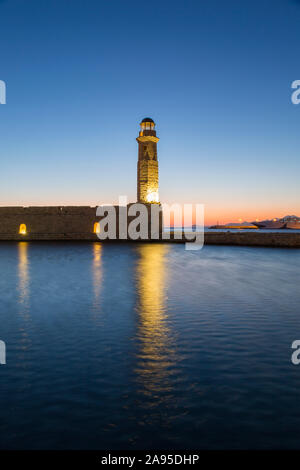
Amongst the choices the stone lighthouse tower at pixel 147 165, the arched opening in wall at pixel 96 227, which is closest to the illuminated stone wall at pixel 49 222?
the arched opening in wall at pixel 96 227

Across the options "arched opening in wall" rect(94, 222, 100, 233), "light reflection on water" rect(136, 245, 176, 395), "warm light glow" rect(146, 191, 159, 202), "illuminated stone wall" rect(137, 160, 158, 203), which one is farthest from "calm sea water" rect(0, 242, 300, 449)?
"illuminated stone wall" rect(137, 160, 158, 203)

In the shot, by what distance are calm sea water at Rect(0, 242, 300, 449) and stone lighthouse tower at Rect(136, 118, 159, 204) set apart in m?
20.4

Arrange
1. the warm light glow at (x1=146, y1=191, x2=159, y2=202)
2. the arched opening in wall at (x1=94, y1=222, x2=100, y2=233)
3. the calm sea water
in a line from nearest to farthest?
the calm sea water → the arched opening in wall at (x1=94, y1=222, x2=100, y2=233) → the warm light glow at (x1=146, y1=191, x2=159, y2=202)

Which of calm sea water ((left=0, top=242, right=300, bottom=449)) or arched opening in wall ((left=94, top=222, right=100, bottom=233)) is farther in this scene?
arched opening in wall ((left=94, top=222, right=100, bottom=233))

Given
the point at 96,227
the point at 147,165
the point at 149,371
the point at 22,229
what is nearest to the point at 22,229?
the point at 22,229

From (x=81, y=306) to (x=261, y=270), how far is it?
8.77 m

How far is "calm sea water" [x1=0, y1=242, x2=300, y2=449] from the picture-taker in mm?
2754

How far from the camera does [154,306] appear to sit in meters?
7.18

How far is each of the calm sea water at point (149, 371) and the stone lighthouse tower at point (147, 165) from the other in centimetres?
2037

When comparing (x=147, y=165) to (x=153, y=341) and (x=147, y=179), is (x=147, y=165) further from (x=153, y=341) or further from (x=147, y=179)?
(x=153, y=341)

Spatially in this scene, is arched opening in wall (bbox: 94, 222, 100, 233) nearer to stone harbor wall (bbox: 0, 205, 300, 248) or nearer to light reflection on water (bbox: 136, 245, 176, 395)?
stone harbor wall (bbox: 0, 205, 300, 248)

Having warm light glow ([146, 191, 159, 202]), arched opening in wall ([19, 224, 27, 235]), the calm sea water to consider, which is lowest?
the calm sea water

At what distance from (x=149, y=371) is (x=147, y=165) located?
25578 mm
